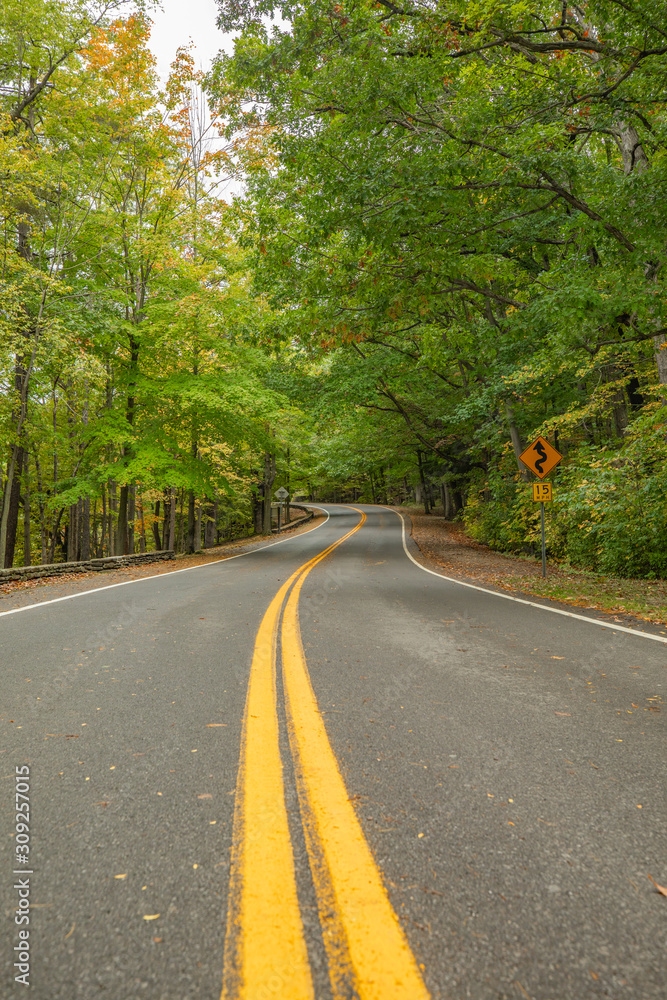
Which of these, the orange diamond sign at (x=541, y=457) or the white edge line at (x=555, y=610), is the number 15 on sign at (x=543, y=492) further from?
the white edge line at (x=555, y=610)

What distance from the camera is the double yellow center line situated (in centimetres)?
124

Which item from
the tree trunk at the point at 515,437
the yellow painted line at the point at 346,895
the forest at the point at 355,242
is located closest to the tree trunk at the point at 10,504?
the forest at the point at 355,242

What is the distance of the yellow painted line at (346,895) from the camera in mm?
1240

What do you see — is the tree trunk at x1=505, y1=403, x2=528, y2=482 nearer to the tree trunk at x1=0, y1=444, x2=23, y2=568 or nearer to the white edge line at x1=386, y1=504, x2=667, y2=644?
the white edge line at x1=386, y1=504, x2=667, y2=644

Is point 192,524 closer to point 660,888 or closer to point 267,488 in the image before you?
point 267,488

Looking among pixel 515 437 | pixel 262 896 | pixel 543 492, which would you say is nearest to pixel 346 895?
pixel 262 896

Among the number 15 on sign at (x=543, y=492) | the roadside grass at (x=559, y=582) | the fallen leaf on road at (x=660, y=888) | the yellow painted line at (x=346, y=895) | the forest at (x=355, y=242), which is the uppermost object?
the forest at (x=355, y=242)

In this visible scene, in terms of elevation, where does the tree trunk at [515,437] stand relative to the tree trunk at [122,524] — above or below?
above

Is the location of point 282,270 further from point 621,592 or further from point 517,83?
point 621,592

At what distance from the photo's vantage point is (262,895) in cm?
153

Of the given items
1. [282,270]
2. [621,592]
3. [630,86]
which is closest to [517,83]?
[630,86]

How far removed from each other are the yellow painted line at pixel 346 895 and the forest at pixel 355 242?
22.7ft

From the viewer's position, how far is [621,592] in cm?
823

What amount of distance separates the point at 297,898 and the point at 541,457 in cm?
979
